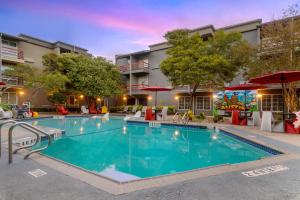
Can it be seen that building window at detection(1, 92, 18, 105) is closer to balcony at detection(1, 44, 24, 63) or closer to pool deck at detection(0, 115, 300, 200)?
balcony at detection(1, 44, 24, 63)

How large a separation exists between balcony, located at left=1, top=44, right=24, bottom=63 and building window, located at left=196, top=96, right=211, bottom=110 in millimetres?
20059

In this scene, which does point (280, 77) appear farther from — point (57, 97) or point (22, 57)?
point (22, 57)

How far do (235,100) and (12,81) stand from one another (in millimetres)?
23305

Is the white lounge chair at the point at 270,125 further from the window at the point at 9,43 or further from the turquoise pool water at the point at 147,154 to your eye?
the window at the point at 9,43

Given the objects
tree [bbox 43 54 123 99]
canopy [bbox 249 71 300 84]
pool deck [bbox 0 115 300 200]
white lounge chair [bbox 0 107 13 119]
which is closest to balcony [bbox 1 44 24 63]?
tree [bbox 43 54 123 99]

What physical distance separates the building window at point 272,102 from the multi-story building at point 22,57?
2225 cm

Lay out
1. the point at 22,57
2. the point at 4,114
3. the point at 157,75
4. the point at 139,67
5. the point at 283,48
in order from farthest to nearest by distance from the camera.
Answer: the point at 139,67 → the point at 157,75 → the point at 22,57 → the point at 4,114 → the point at 283,48

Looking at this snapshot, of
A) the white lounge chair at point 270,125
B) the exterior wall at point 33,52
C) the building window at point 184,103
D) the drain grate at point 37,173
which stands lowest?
the drain grate at point 37,173

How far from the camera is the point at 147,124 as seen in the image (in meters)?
14.2

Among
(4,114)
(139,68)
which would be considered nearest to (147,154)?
(4,114)

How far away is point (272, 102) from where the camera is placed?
1880 cm

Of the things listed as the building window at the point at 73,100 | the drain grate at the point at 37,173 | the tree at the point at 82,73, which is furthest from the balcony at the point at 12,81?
the drain grate at the point at 37,173

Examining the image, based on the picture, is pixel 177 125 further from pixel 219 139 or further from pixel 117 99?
pixel 117 99

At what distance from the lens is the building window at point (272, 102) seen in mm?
18373
